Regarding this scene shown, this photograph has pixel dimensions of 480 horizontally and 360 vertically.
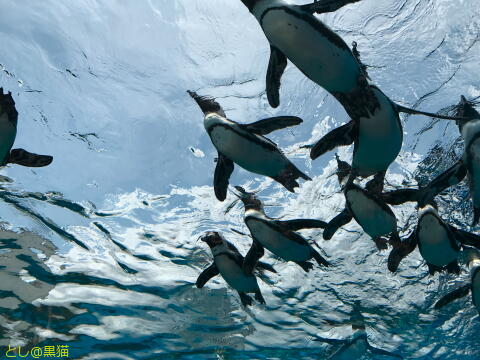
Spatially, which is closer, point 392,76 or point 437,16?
point 437,16

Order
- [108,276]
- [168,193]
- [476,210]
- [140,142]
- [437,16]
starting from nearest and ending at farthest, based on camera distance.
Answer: [476,210] → [437,16] → [140,142] → [168,193] → [108,276]

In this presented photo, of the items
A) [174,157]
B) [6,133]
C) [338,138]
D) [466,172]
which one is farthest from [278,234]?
[174,157]

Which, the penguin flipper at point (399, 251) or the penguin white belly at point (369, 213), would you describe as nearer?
the penguin white belly at point (369, 213)

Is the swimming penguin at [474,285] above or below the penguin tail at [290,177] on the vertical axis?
below

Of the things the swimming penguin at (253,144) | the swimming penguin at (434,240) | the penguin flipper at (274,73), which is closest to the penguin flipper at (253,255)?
the swimming penguin at (253,144)

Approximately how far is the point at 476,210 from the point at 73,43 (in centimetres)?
794

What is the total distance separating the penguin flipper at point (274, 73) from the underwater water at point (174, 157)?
355cm

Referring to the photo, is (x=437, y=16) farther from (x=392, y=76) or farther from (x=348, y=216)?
(x=348, y=216)

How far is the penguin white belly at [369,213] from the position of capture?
633 cm

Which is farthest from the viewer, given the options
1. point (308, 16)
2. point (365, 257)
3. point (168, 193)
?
point (365, 257)

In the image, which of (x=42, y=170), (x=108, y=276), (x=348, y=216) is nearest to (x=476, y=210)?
(x=348, y=216)

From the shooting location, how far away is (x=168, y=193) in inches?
441

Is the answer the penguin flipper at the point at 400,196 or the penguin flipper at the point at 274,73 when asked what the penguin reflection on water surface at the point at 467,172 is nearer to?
the penguin flipper at the point at 400,196

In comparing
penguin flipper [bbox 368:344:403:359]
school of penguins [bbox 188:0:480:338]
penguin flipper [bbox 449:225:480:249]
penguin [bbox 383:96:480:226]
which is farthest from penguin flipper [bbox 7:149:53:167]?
penguin flipper [bbox 368:344:403:359]
